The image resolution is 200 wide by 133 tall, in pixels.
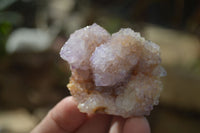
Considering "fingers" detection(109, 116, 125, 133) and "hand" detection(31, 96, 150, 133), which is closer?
"fingers" detection(109, 116, 125, 133)

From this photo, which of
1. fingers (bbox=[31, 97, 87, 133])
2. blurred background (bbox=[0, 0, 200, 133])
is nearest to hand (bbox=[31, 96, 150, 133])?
fingers (bbox=[31, 97, 87, 133])

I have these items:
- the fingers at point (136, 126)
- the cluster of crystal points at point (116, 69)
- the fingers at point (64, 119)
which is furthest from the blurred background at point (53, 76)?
the fingers at point (136, 126)

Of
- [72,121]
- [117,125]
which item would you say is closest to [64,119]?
[72,121]

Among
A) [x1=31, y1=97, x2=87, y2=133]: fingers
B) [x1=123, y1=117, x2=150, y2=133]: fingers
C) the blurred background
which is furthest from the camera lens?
the blurred background

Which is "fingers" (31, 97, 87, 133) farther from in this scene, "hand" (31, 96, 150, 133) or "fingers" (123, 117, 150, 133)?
"fingers" (123, 117, 150, 133)

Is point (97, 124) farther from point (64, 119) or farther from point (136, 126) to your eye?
point (136, 126)

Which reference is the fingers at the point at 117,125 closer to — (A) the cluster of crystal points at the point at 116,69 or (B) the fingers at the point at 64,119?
(A) the cluster of crystal points at the point at 116,69

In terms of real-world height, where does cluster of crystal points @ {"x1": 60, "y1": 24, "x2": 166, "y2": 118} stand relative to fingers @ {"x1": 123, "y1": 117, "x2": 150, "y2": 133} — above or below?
above
